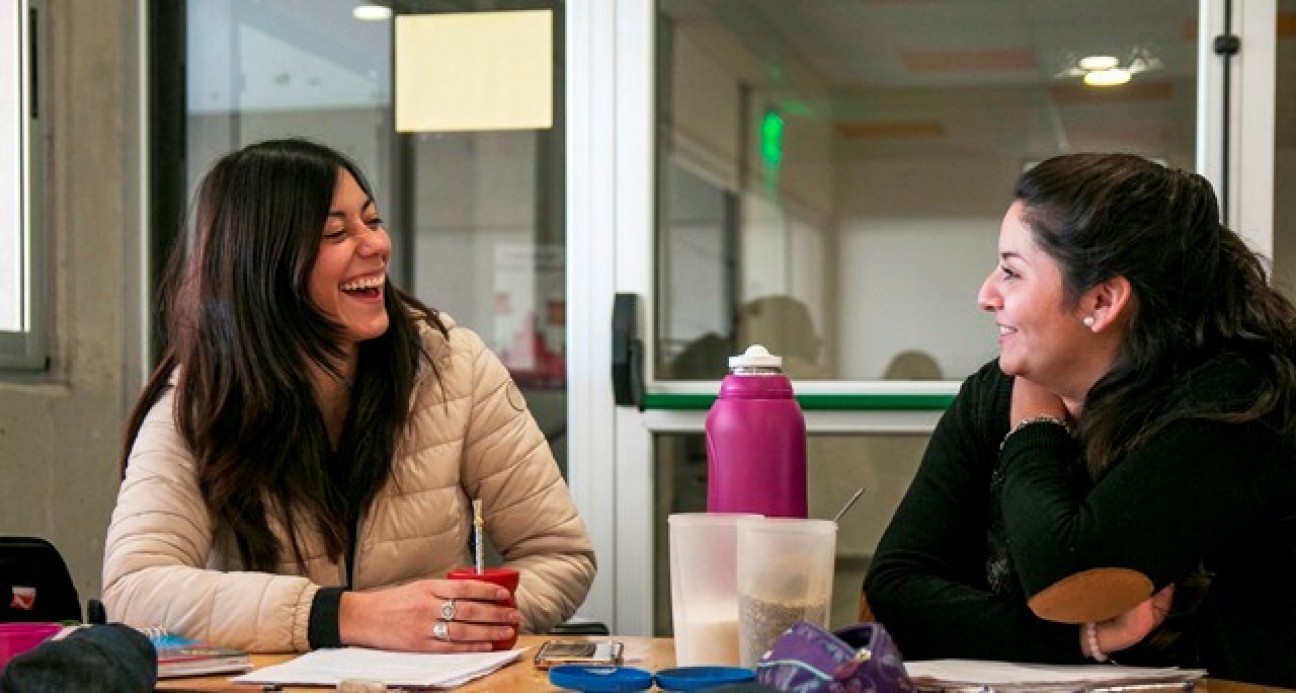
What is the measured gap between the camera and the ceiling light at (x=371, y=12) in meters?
3.24

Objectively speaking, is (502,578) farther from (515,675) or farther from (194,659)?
(194,659)

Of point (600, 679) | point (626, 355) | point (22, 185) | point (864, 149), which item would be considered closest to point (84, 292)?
point (22, 185)

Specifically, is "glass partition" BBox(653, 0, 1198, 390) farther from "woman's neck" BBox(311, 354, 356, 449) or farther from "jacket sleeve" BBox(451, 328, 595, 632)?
"woman's neck" BBox(311, 354, 356, 449)

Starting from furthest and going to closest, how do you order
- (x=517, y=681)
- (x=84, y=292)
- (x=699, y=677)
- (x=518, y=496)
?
(x=84, y=292)
(x=518, y=496)
(x=517, y=681)
(x=699, y=677)

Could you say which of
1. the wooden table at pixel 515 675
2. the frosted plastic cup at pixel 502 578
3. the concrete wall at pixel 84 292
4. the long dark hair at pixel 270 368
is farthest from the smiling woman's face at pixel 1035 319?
the concrete wall at pixel 84 292

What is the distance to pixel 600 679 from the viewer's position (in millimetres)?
1567

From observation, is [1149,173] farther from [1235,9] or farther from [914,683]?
[1235,9]

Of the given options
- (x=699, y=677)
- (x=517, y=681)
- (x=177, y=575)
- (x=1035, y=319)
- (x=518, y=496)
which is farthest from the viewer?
(x=518, y=496)

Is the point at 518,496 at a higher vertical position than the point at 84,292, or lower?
lower

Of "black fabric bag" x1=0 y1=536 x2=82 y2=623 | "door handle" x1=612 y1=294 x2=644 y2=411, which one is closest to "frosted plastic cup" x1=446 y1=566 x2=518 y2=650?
"black fabric bag" x1=0 y1=536 x2=82 y2=623

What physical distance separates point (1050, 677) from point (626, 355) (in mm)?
Result: 1503

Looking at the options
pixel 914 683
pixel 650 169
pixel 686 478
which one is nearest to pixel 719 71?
pixel 650 169

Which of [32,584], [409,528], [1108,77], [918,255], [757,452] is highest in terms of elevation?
[1108,77]

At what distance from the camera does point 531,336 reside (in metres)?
3.15
